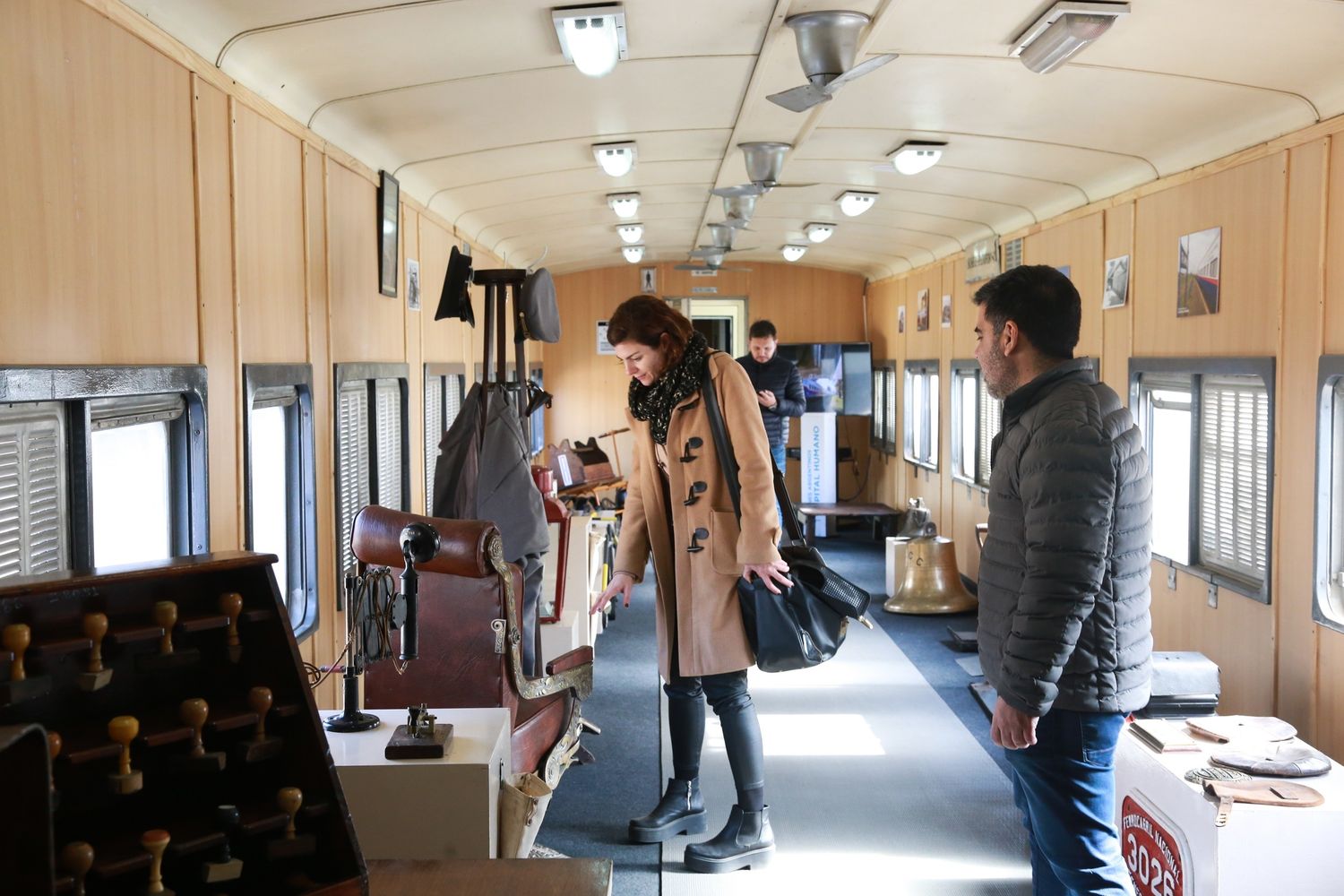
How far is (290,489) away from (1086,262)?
4.41m

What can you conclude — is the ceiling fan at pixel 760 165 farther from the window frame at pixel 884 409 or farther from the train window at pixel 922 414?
the window frame at pixel 884 409

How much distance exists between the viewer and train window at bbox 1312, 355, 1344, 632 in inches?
151

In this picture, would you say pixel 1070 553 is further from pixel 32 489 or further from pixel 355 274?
pixel 355 274

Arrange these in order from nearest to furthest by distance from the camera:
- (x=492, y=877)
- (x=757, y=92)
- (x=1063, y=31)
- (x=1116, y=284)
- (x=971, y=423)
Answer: (x=492, y=877) < (x=1063, y=31) < (x=757, y=92) < (x=1116, y=284) < (x=971, y=423)

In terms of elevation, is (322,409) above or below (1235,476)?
above

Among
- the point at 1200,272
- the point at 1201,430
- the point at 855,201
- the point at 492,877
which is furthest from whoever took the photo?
the point at 855,201

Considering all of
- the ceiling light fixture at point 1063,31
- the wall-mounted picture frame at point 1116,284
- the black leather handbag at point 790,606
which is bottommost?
the black leather handbag at point 790,606

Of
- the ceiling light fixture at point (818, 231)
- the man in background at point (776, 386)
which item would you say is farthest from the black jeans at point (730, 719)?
the ceiling light fixture at point (818, 231)

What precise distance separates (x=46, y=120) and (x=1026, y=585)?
2.18 metres

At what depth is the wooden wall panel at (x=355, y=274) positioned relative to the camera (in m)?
4.38

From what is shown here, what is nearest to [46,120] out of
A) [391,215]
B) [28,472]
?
[28,472]

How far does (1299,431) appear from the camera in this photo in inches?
159

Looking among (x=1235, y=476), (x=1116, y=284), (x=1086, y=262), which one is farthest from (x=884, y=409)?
(x=1235, y=476)

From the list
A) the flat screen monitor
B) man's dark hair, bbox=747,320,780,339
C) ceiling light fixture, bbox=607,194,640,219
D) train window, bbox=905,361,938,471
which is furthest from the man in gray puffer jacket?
the flat screen monitor
